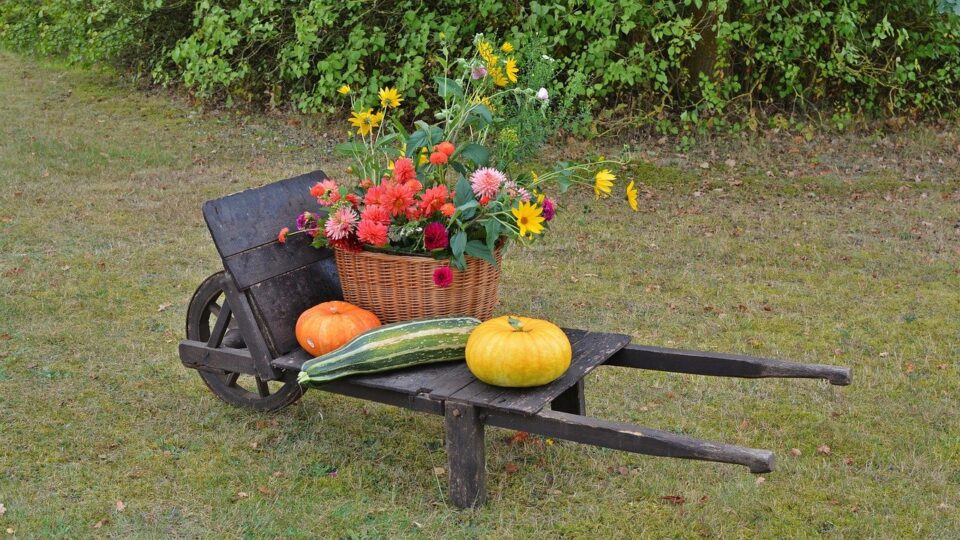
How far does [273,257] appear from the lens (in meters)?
4.00

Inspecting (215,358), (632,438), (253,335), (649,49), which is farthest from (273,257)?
→ (649,49)

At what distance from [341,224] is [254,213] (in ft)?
1.49

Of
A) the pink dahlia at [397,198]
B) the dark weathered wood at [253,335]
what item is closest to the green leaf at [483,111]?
the pink dahlia at [397,198]

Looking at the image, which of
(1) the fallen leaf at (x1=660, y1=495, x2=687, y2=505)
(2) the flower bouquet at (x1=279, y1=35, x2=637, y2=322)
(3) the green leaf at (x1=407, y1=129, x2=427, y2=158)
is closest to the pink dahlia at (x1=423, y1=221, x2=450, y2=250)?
(2) the flower bouquet at (x1=279, y1=35, x2=637, y2=322)

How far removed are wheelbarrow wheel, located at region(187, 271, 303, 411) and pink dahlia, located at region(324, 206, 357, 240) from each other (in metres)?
0.65

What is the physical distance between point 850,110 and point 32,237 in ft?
24.5

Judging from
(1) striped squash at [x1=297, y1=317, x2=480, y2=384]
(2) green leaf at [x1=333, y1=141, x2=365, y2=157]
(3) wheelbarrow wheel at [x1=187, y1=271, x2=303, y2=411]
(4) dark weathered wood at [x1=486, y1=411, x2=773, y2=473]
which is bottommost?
(3) wheelbarrow wheel at [x1=187, y1=271, x2=303, y2=411]

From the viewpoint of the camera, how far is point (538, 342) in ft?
11.1

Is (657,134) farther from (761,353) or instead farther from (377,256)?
(377,256)

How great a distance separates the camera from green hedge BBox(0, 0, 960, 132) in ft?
30.6

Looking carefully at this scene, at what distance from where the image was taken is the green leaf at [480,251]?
376 cm

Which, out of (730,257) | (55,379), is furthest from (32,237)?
(730,257)

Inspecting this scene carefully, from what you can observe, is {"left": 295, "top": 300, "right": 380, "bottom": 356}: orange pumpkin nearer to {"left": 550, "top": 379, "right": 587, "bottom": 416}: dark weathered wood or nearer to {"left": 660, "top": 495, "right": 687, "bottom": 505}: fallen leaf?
{"left": 550, "top": 379, "right": 587, "bottom": 416}: dark weathered wood

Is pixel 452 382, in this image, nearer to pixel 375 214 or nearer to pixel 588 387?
pixel 375 214
